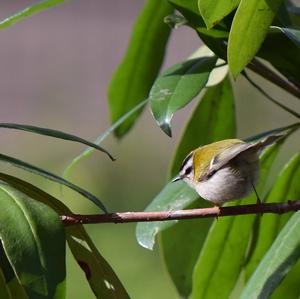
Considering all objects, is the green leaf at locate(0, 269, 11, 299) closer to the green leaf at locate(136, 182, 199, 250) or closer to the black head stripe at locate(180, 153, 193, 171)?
the green leaf at locate(136, 182, 199, 250)

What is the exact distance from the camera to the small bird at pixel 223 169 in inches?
75.4

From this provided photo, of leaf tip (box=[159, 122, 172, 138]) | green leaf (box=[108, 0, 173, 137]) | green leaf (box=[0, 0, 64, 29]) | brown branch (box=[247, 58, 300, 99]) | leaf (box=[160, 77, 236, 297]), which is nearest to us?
leaf tip (box=[159, 122, 172, 138])

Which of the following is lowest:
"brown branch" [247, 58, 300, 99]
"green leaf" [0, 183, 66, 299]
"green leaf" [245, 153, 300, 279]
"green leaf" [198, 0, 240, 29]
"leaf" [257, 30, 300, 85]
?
"green leaf" [245, 153, 300, 279]

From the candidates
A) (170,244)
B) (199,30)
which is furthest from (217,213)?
(170,244)

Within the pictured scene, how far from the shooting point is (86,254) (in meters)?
1.45

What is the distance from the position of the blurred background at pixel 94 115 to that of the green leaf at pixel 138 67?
6.77ft

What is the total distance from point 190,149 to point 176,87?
1.69ft

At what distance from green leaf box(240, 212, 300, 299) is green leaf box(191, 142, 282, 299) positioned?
327 millimetres

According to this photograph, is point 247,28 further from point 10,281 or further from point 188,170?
point 188,170

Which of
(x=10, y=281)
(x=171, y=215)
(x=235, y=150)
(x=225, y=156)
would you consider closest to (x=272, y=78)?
(x=235, y=150)

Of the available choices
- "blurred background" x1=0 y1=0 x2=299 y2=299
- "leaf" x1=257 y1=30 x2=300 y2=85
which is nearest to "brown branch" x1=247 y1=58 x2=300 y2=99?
"leaf" x1=257 y1=30 x2=300 y2=85

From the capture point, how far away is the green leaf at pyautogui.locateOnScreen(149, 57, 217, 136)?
1533 millimetres

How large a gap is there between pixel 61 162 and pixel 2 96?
2.19 m

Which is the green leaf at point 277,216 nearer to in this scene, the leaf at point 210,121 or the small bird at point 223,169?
the small bird at point 223,169
